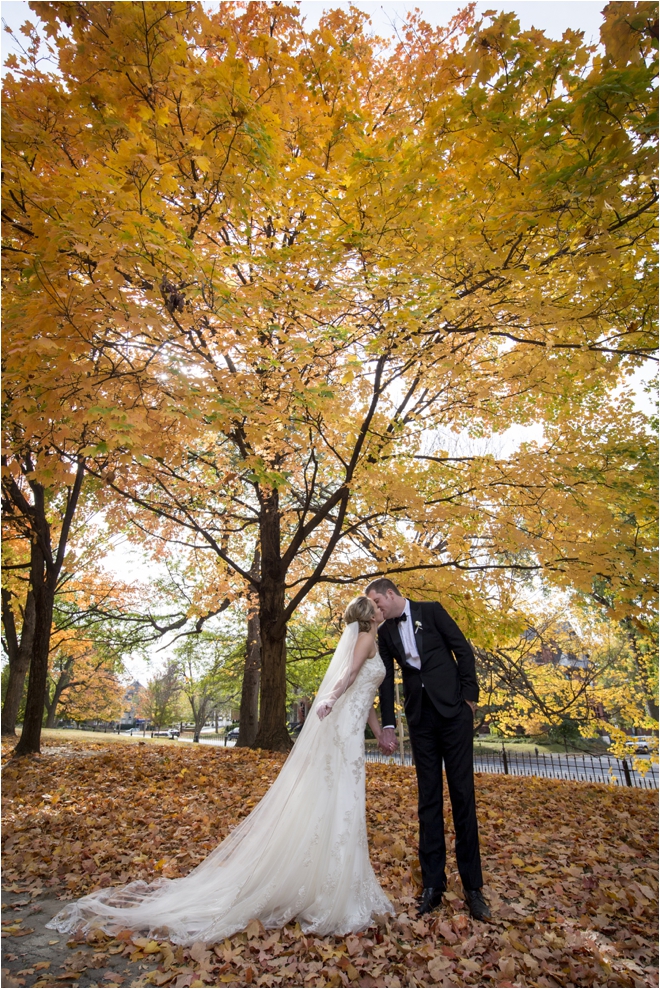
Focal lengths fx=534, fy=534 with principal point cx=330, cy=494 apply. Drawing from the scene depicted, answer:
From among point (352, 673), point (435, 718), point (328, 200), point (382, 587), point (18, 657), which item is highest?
point (328, 200)

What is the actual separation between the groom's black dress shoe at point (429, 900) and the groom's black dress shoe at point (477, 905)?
0.16 metres

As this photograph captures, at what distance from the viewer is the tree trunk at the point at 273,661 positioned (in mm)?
9320

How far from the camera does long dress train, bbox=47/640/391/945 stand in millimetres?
3037

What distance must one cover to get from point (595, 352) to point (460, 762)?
4.95m

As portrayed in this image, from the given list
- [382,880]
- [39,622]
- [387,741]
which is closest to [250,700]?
[39,622]

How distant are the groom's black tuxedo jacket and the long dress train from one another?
0.18 m

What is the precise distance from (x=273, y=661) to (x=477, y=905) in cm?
652

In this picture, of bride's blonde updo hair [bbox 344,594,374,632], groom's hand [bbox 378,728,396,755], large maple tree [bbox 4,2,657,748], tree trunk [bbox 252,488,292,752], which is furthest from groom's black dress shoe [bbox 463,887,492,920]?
tree trunk [bbox 252,488,292,752]

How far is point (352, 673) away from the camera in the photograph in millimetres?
3529

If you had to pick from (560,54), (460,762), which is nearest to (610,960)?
(460,762)

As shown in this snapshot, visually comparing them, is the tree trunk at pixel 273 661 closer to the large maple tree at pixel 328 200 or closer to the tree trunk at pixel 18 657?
the large maple tree at pixel 328 200

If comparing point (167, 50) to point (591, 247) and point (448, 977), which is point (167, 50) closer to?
point (591, 247)

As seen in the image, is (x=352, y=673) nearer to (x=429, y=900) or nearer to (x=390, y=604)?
(x=390, y=604)

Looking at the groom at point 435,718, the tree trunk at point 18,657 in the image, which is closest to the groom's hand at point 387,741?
the groom at point 435,718
